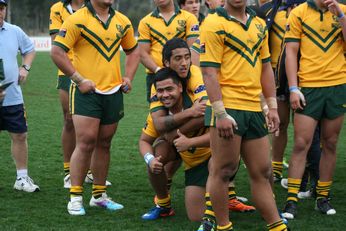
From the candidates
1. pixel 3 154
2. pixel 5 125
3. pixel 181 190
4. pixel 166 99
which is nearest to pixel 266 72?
pixel 166 99

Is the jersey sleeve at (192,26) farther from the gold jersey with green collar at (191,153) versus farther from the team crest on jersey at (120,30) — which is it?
the gold jersey with green collar at (191,153)

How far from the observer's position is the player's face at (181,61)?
20.0 feet

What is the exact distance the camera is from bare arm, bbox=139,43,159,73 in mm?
7605

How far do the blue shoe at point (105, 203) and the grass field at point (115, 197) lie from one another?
10 centimetres

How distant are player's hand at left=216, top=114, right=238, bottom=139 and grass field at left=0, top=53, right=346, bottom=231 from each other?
4.12 feet

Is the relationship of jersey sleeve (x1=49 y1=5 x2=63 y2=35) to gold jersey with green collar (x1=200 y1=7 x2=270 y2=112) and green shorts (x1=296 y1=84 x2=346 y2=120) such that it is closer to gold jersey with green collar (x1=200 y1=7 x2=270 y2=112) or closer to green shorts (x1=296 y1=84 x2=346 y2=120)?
green shorts (x1=296 y1=84 x2=346 y2=120)

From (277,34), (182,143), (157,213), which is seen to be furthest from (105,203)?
(277,34)

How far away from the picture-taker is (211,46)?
506 centimetres

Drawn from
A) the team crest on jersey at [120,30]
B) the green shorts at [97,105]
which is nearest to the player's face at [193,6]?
the team crest on jersey at [120,30]

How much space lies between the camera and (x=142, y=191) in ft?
24.6

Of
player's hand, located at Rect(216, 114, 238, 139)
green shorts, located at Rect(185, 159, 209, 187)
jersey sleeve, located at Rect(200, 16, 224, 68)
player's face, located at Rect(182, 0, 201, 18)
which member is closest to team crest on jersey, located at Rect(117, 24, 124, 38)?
green shorts, located at Rect(185, 159, 209, 187)

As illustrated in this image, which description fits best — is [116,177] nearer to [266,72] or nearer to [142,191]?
[142,191]

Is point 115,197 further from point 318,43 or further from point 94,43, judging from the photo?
point 318,43

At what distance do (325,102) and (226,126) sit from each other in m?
1.67
